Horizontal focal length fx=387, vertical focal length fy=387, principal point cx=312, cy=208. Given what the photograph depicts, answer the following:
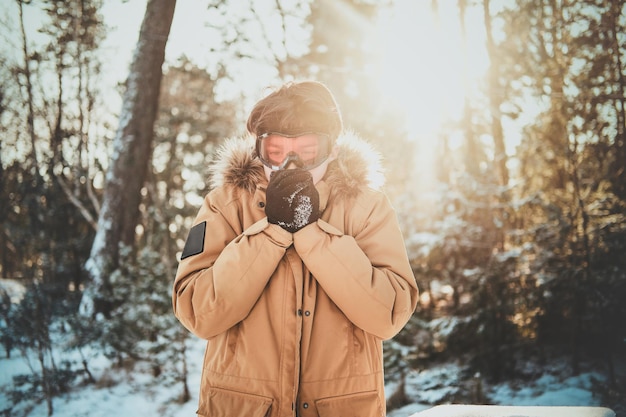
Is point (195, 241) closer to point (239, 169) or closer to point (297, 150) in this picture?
point (239, 169)

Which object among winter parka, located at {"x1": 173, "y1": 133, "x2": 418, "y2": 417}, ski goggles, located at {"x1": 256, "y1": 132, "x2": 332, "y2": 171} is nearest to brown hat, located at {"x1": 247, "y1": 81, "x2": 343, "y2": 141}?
ski goggles, located at {"x1": 256, "y1": 132, "x2": 332, "y2": 171}

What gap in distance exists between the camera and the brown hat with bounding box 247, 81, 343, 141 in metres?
1.68

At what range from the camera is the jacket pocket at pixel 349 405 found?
1507 mm

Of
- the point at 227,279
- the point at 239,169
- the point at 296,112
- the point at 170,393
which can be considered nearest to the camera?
the point at 227,279

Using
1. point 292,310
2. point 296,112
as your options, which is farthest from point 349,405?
point 296,112

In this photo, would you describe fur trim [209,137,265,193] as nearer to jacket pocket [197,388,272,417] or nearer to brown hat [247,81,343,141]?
brown hat [247,81,343,141]

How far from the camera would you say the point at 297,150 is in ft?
5.55

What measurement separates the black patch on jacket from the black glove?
0.98ft

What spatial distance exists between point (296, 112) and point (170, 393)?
3.84m

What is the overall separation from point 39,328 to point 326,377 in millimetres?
3672

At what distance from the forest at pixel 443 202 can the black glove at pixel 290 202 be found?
2112 millimetres

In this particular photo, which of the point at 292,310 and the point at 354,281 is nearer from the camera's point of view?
the point at 354,281

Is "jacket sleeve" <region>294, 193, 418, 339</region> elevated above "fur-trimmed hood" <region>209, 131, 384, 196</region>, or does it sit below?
below

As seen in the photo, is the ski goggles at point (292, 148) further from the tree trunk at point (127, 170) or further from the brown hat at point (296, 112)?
the tree trunk at point (127, 170)
